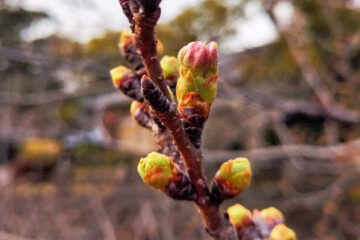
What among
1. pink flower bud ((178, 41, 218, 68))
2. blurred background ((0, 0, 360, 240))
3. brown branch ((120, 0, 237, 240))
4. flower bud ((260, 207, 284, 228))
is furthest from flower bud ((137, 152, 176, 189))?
blurred background ((0, 0, 360, 240))

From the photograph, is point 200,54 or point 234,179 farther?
point 234,179

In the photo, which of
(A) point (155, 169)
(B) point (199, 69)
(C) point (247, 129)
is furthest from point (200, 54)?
(C) point (247, 129)

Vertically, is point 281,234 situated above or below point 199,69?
below

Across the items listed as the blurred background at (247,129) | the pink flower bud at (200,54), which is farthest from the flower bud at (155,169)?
the blurred background at (247,129)

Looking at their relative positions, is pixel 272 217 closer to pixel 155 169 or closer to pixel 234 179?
pixel 234 179

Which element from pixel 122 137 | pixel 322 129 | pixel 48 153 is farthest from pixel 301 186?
pixel 48 153

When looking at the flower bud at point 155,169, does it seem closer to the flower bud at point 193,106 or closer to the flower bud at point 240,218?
the flower bud at point 193,106

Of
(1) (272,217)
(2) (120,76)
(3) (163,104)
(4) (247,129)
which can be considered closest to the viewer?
(3) (163,104)
